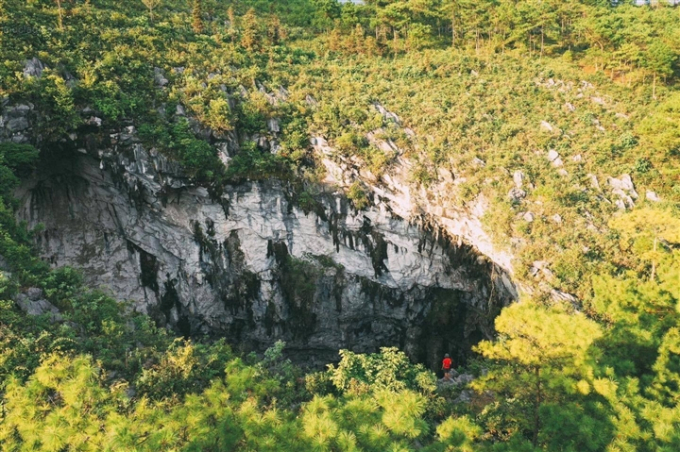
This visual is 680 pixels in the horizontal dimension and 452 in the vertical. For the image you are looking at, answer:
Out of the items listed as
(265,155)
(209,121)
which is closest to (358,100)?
(265,155)

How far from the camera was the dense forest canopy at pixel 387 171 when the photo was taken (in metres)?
9.42

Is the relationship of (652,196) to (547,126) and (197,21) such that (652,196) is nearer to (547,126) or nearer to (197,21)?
(547,126)

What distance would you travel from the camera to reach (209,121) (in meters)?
25.1

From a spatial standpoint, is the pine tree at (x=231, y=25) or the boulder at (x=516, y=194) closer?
the boulder at (x=516, y=194)

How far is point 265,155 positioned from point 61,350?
16.2m

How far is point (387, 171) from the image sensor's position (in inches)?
1015

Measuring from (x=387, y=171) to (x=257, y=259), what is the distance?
10.1m

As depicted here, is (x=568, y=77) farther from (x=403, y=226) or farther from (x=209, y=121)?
(x=209, y=121)

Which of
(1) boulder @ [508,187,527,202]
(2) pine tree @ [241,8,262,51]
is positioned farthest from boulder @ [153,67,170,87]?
(1) boulder @ [508,187,527,202]

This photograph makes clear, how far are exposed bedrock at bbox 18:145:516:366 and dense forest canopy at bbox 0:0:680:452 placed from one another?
2309 mm

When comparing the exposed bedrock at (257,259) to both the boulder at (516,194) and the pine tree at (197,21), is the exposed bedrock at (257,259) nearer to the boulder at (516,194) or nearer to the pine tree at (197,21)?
the boulder at (516,194)

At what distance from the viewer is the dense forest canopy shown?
9.42m

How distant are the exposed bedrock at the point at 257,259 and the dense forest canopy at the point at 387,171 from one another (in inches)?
90.9

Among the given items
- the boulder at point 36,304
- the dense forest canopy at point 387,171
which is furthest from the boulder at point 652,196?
the boulder at point 36,304
